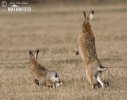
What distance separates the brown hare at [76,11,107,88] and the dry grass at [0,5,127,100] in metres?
0.34

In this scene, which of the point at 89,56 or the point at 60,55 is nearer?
the point at 89,56

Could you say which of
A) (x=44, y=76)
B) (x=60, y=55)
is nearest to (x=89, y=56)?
(x=44, y=76)

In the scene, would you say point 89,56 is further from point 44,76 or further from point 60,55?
point 60,55

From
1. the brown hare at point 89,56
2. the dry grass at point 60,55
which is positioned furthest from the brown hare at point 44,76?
the brown hare at point 89,56

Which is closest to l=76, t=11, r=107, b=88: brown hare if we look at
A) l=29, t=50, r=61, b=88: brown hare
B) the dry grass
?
the dry grass

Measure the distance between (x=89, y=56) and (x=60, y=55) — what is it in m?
7.31

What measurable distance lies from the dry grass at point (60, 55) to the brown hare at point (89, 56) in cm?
34

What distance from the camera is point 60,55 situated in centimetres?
2111

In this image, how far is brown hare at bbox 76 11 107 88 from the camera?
44.2 feet

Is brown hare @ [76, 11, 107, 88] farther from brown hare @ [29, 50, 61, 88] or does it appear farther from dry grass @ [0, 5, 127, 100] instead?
brown hare @ [29, 50, 61, 88]

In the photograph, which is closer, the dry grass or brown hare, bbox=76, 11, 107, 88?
the dry grass

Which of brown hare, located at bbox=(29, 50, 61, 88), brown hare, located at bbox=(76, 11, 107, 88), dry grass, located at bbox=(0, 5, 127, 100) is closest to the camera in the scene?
dry grass, located at bbox=(0, 5, 127, 100)

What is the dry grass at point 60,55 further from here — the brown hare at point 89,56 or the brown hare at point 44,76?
the brown hare at point 89,56

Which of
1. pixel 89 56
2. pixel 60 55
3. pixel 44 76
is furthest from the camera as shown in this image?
pixel 60 55
